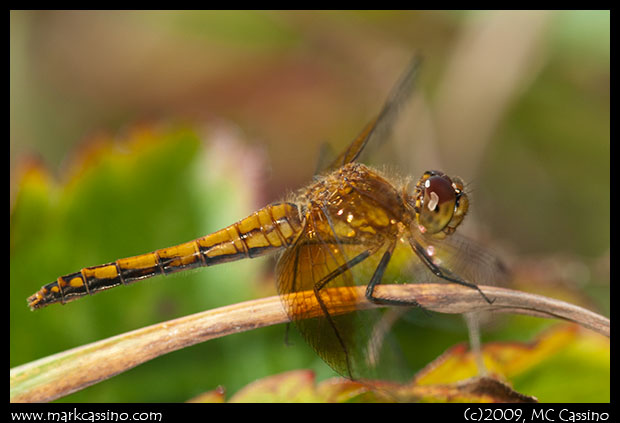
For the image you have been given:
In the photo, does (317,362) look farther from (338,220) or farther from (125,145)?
(125,145)

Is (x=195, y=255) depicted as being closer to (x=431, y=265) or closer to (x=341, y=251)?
(x=341, y=251)

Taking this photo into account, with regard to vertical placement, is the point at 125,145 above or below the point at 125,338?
above

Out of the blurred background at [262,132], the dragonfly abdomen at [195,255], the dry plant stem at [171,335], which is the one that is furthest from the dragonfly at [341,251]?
the dry plant stem at [171,335]

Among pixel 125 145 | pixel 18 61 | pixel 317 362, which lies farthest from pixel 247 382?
pixel 18 61

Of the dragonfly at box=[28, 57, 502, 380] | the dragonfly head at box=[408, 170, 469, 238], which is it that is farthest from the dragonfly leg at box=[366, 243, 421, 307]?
the dragonfly head at box=[408, 170, 469, 238]
